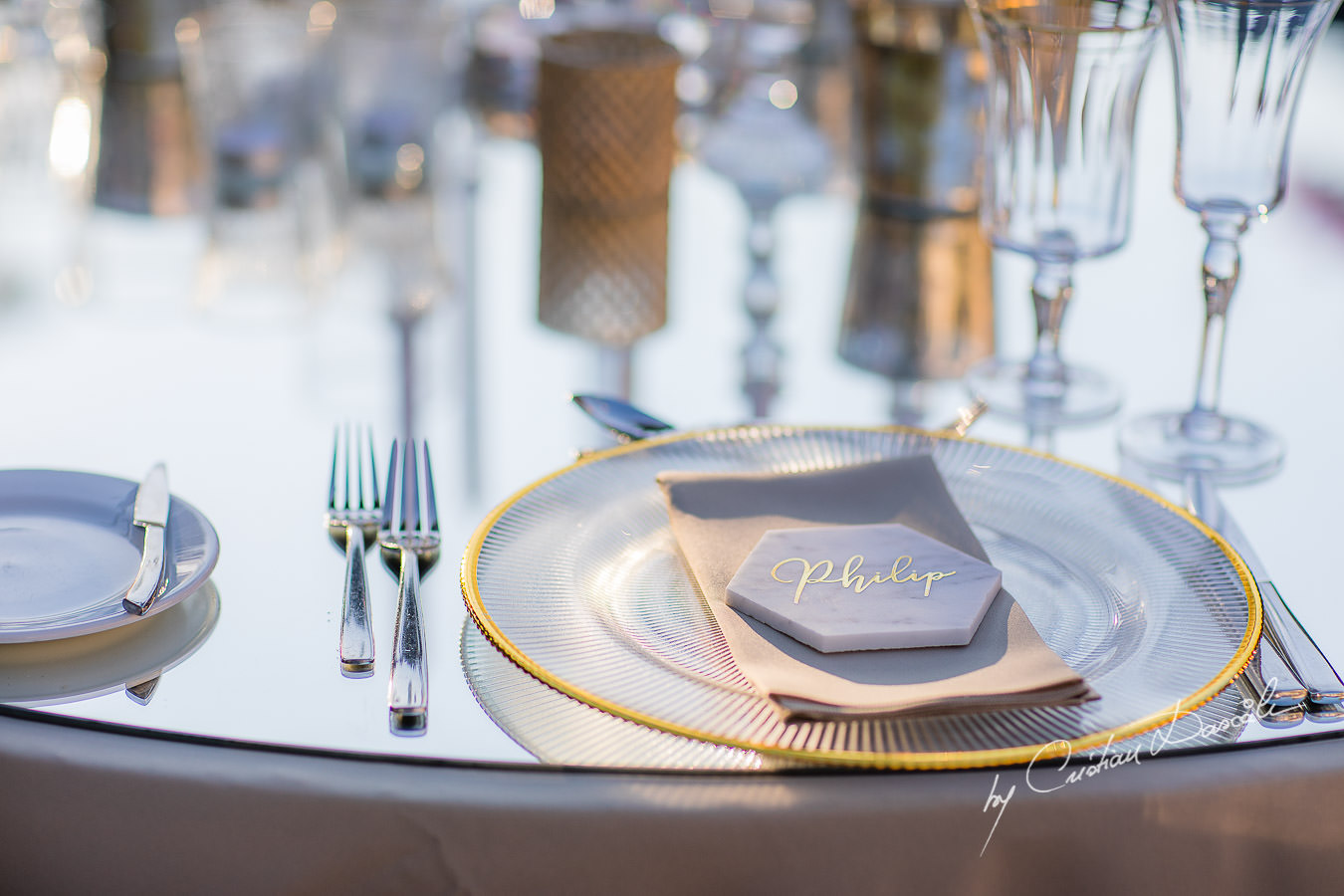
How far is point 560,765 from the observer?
521 mm

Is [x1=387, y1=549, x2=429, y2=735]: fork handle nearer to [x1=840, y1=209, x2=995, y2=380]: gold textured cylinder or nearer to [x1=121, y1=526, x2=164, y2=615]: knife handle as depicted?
[x1=121, y1=526, x2=164, y2=615]: knife handle

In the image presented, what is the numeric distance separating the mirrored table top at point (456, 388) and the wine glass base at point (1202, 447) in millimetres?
14

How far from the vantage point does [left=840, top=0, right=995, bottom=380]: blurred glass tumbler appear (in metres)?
0.99

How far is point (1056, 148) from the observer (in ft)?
2.68

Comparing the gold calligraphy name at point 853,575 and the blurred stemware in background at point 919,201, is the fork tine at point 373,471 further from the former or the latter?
the blurred stemware in background at point 919,201

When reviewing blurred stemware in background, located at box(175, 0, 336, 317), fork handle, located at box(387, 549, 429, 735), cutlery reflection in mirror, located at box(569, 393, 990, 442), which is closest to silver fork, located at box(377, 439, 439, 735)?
fork handle, located at box(387, 549, 429, 735)

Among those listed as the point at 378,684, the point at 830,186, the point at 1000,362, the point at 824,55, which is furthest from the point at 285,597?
the point at 824,55

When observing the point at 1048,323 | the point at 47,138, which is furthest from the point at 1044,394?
the point at 47,138

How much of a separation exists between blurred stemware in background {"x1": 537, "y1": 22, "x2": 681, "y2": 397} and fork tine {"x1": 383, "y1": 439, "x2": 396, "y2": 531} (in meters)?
0.26

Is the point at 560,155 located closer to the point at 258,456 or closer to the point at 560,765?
the point at 258,456

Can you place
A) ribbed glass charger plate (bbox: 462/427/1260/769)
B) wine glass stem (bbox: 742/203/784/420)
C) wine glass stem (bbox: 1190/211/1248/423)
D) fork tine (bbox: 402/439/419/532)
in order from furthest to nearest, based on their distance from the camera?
wine glass stem (bbox: 742/203/784/420)
wine glass stem (bbox: 1190/211/1248/423)
fork tine (bbox: 402/439/419/532)
ribbed glass charger plate (bbox: 462/427/1260/769)

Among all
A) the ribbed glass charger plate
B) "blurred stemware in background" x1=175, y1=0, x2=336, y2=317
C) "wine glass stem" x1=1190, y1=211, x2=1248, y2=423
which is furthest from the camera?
"blurred stemware in background" x1=175, y1=0, x2=336, y2=317

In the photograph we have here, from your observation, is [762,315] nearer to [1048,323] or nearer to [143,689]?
[1048,323]

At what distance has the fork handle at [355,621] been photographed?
0.58 metres
